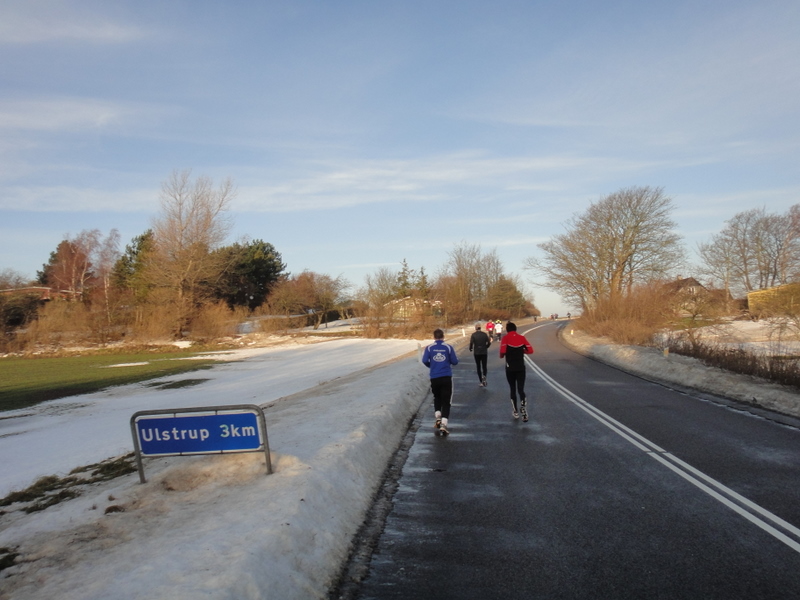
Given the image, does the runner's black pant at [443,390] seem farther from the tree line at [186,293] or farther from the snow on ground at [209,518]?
the tree line at [186,293]

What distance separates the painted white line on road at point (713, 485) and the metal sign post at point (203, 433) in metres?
4.88

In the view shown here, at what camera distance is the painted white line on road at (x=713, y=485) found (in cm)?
498

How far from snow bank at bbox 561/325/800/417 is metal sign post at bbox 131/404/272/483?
10.1 m

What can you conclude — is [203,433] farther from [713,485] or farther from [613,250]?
[613,250]

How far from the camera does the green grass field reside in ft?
66.5

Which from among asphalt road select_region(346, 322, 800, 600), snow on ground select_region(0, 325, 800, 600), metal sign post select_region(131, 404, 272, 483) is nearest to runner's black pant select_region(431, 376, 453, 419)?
asphalt road select_region(346, 322, 800, 600)

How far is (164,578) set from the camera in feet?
12.8

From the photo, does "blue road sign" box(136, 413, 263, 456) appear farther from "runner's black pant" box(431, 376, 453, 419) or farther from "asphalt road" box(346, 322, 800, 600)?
"runner's black pant" box(431, 376, 453, 419)

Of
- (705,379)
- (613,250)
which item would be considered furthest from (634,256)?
(705,379)

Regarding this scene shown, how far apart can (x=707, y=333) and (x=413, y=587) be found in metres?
25.7

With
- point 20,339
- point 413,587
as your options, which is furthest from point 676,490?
point 20,339

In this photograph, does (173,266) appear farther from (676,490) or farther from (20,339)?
(676,490)

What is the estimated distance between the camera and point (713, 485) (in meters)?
6.38

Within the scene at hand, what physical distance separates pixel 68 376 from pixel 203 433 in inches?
989
